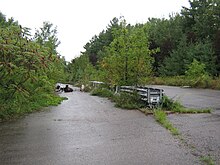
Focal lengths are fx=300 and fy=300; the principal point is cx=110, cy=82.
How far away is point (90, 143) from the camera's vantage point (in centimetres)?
688

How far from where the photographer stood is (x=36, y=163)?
17.6ft

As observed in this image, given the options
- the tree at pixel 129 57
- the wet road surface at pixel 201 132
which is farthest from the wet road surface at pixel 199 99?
the wet road surface at pixel 201 132

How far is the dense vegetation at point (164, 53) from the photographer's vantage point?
15979 millimetres

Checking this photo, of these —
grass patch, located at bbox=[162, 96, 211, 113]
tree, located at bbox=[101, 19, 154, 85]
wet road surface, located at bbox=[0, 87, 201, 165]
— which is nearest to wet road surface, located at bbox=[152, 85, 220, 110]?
grass patch, located at bbox=[162, 96, 211, 113]

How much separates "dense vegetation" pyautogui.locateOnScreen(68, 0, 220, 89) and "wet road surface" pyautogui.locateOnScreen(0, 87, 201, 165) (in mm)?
6351

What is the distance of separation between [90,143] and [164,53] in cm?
5572

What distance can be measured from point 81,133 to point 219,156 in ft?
12.1

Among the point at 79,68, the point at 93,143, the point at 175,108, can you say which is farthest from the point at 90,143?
the point at 79,68

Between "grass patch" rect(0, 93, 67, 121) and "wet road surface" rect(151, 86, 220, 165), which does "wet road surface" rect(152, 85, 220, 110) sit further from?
"grass patch" rect(0, 93, 67, 121)

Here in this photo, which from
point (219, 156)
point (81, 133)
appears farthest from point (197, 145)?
point (81, 133)

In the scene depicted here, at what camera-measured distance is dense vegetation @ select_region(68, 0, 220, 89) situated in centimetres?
1598

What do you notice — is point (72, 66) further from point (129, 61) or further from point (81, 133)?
point (81, 133)

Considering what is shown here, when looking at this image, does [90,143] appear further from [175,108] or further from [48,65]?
[175,108]

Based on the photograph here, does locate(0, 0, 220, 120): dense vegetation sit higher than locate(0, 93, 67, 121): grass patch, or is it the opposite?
locate(0, 0, 220, 120): dense vegetation
